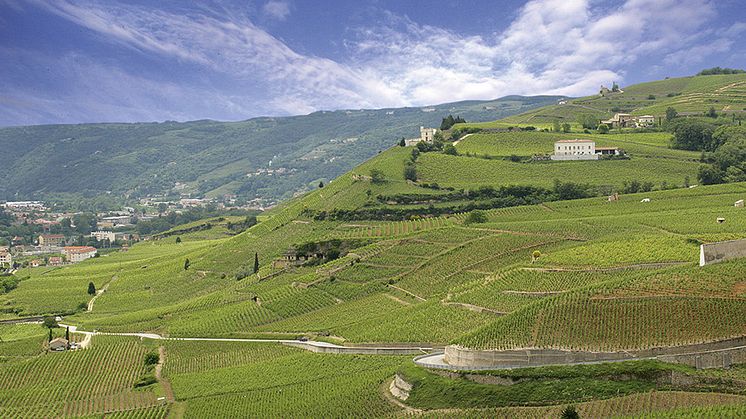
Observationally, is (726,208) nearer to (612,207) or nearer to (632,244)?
(612,207)

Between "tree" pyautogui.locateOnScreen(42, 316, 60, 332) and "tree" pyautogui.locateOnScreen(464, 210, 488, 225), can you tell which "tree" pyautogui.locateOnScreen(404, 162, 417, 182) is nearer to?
"tree" pyautogui.locateOnScreen(464, 210, 488, 225)

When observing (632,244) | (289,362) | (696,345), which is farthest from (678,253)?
(289,362)

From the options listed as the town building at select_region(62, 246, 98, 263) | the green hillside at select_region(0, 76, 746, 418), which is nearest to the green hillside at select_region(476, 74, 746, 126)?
the green hillside at select_region(0, 76, 746, 418)

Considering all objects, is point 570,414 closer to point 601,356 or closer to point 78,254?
point 601,356

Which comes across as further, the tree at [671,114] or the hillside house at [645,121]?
the hillside house at [645,121]

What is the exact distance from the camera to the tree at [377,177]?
114 meters

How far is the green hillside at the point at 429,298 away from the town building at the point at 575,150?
2946 mm

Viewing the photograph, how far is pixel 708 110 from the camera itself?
156125 mm

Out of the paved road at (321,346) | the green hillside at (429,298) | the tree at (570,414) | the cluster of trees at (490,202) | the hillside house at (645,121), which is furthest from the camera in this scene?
the hillside house at (645,121)

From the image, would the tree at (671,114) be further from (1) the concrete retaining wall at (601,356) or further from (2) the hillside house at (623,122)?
(1) the concrete retaining wall at (601,356)

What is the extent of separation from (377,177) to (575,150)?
30.5 m

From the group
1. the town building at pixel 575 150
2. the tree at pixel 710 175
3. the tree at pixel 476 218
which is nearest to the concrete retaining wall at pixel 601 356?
the tree at pixel 476 218

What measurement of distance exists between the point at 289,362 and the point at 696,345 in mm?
28759

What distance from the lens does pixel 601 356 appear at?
146ft
